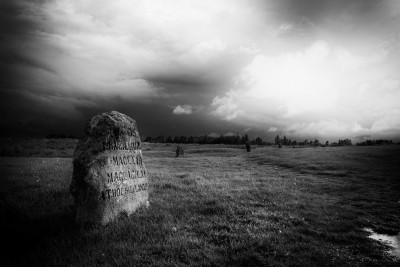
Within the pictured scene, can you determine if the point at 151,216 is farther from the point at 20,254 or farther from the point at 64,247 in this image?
the point at 20,254

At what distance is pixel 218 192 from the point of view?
48.1ft

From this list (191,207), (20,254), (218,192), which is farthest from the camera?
(218,192)

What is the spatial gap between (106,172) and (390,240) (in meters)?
10.9

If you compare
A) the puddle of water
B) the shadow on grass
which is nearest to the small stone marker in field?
the shadow on grass

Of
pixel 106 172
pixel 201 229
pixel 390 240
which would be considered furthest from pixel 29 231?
pixel 390 240

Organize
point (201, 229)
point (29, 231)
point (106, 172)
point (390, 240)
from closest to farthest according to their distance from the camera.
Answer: point (29, 231), point (201, 229), point (106, 172), point (390, 240)

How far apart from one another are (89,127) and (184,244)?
18.4ft

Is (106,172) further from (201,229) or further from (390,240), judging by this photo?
(390,240)

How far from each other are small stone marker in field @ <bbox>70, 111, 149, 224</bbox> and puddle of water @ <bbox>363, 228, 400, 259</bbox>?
930 cm

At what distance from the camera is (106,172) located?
9484mm

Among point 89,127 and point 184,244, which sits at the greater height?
point 89,127

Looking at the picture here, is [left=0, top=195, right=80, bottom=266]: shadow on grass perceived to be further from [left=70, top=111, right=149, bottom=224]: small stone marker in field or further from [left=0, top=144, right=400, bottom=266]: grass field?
[left=70, top=111, right=149, bottom=224]: small stone marker in field

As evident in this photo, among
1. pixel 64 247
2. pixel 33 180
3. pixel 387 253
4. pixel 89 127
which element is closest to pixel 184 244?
pixel 64 247

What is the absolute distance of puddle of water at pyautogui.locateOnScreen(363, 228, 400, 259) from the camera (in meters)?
8.57
